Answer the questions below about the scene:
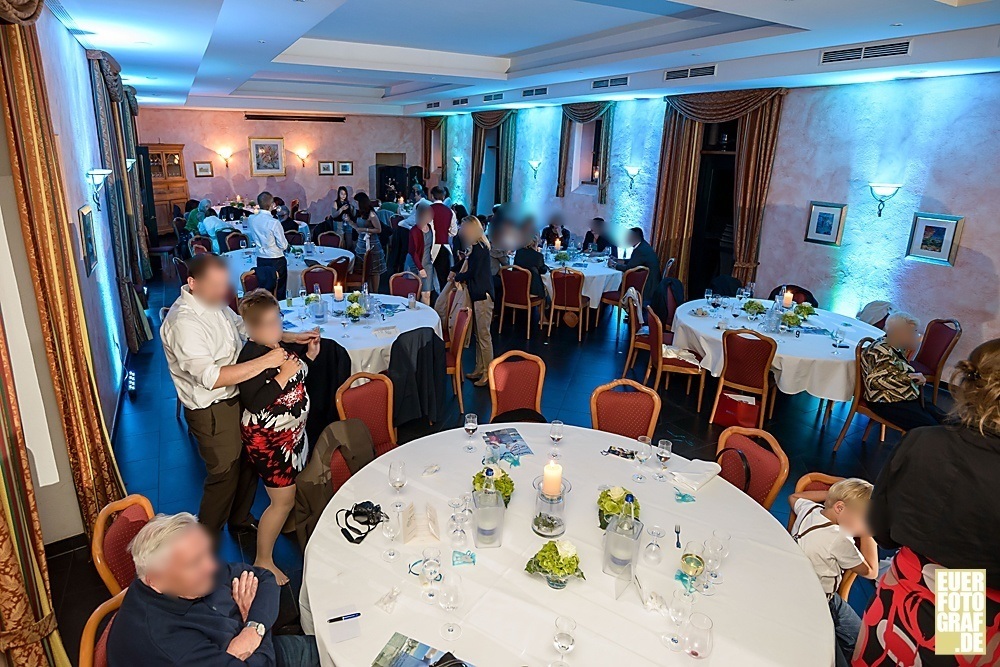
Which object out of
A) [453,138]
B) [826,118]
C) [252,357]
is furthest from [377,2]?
[453,138]

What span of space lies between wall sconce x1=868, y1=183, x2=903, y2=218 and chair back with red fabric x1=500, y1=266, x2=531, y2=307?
4256 mm

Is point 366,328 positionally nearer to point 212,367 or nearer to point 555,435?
point 212,367

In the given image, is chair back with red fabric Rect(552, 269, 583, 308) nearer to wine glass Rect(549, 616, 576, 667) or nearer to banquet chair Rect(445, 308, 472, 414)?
banquet chair Rect(445, 308, 472, 414)

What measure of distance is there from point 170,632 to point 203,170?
15921 millimetres

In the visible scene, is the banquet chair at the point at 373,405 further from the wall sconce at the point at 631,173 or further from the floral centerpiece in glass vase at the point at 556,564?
the wall sconce at the point at 631,173

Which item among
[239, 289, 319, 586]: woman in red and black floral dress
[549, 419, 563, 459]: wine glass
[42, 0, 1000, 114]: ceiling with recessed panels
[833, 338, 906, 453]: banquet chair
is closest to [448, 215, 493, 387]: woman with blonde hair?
[42, 0, 1000, 114]: ceiling with recessed panels

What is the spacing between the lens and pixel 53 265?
3250 millimetres

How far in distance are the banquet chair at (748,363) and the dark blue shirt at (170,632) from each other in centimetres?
445

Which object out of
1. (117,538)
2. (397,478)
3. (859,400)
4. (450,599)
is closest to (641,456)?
(397,478)

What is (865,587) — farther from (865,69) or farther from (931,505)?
(865,69)

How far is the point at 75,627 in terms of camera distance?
3.11 meters

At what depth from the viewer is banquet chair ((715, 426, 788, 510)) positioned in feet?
10.0

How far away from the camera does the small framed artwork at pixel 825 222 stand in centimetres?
767

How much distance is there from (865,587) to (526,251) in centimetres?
553
